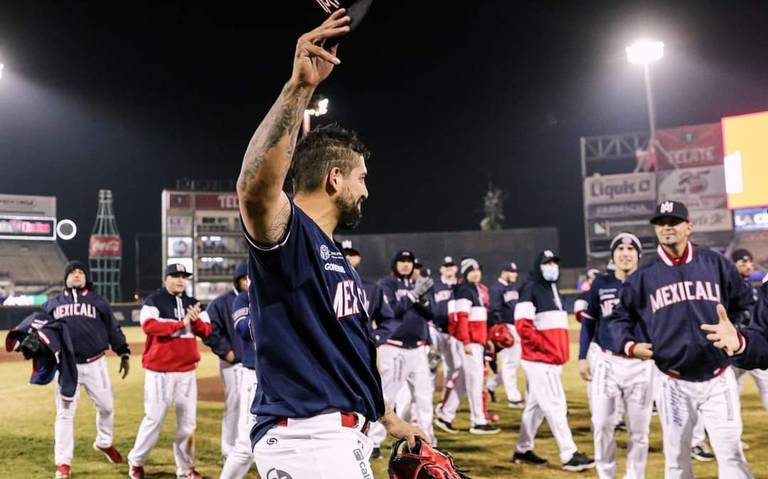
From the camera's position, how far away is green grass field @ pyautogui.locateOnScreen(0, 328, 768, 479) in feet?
24.9

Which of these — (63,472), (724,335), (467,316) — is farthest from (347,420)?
(467,316)

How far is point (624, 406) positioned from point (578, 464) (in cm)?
105

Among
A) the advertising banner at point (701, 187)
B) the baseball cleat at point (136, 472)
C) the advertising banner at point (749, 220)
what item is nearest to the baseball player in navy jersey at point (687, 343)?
the baseball cleat at point (136, 472)

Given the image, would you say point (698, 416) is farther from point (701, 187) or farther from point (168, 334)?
point (701, 187)

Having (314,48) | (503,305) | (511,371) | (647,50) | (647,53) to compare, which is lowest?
(511,371)

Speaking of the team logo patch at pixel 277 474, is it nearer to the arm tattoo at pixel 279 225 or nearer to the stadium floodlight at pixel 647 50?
the arm tattoo at pixel 279 225

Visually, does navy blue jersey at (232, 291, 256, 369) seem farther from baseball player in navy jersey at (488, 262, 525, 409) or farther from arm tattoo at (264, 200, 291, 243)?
baseball player in navy jersey at (488, 262, 525, 409)

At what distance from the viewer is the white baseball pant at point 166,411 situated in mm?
7254

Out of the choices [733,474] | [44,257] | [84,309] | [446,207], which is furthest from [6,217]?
[733,474]

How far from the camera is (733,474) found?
192 inches

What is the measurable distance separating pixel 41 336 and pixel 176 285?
154cm

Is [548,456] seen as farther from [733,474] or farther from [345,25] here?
[345,25]

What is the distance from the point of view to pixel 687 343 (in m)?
5.19

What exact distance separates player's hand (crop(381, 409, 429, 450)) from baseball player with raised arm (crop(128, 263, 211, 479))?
5054 mm
